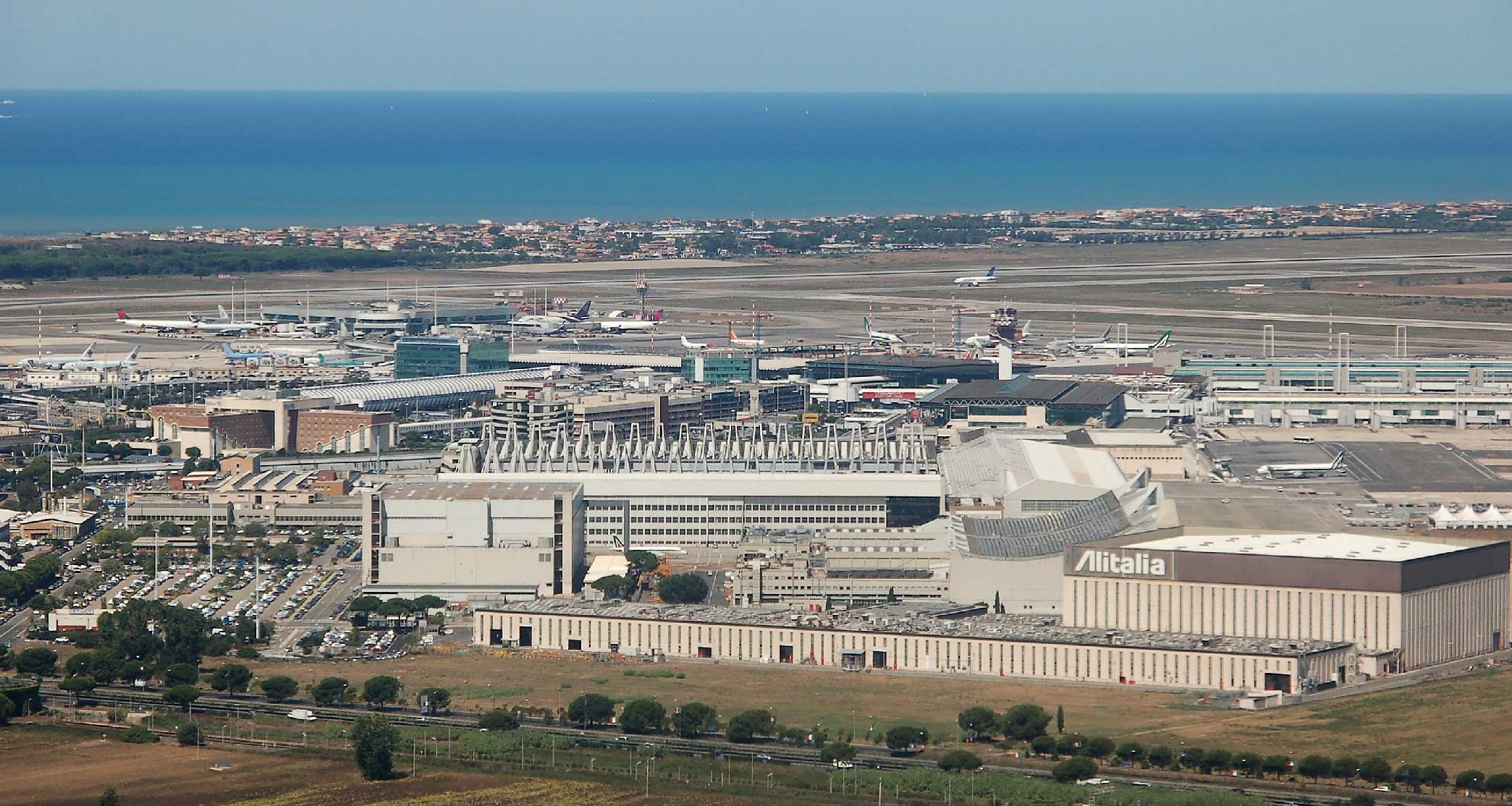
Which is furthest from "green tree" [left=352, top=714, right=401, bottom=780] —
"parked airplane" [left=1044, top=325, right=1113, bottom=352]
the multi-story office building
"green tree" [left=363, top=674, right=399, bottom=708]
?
"parked airplane" [left=1044, top=325, right=1113, bottom=352]

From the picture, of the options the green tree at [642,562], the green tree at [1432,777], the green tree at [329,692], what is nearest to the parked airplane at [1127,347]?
the green tree at [642,562]

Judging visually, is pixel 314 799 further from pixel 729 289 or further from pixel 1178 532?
pixel 729 289

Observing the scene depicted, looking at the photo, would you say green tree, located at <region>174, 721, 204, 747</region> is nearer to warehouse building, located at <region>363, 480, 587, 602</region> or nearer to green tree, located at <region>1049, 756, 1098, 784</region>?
warehouse building, located at <region>363, 480, 587, 602</region>

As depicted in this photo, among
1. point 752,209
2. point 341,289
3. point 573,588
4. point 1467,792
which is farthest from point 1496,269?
point 1467,792

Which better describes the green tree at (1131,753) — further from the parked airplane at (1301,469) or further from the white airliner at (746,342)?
the white airliner at (746,342)

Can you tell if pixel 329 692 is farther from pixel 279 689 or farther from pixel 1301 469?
pixel 1301 469

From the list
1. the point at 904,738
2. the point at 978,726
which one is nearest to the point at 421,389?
the point at 978,726
